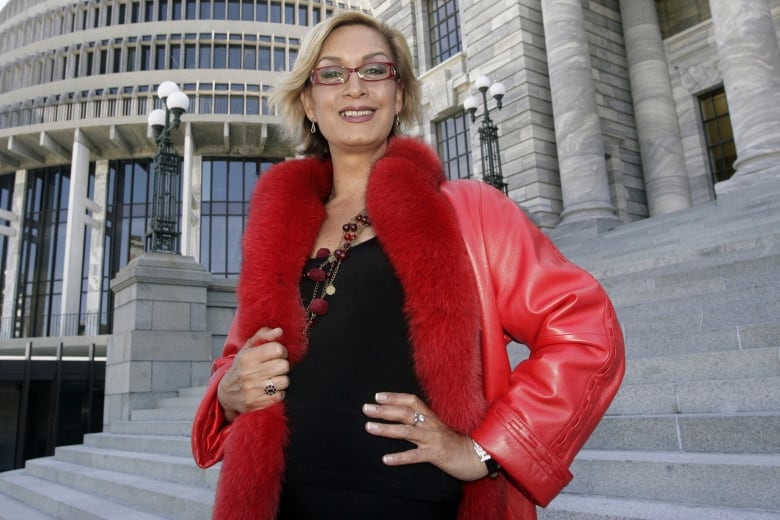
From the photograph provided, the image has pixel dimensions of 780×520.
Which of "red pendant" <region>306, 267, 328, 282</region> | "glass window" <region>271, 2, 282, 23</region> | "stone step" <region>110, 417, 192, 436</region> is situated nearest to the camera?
"red pendant" <region>306, 267, 328, 282</region>

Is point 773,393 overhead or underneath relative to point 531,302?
underneath

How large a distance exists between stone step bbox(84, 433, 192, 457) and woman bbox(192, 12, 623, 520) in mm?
5358

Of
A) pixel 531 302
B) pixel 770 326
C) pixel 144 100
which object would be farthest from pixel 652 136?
pixel 144 100

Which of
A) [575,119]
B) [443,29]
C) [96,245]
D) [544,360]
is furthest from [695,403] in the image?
[96,245]

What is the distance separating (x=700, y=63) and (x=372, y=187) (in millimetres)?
18898

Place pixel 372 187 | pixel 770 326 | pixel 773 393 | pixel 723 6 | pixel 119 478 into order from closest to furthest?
pixel 372 187
pixel 773 393
pixel 770 326
pixel 119 478
pixel 723 6

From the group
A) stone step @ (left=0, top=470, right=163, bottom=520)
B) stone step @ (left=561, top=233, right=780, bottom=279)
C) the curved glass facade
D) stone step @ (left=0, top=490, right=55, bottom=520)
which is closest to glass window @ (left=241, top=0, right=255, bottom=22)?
the curved glass facade

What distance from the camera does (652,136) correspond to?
17.3 metres

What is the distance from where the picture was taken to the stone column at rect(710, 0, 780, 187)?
11078 mm

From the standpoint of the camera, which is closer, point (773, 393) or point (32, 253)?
point (773, 393)

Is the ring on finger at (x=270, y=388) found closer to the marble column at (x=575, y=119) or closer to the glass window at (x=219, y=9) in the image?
the marble column at (x=575, y=119)

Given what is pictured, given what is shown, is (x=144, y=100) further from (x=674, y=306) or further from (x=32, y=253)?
(x=674, y=306)

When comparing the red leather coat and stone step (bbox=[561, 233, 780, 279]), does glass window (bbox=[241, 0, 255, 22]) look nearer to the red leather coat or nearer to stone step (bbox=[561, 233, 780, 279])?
stone step (bbox=[561, 233, 780, 279])

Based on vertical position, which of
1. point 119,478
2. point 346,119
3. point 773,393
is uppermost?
point 346,119
